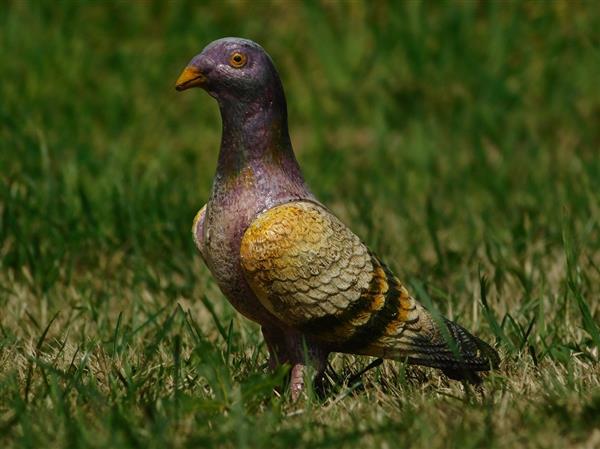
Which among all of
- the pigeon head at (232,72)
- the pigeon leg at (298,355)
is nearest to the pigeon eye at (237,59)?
the pigeon head at (232,72)

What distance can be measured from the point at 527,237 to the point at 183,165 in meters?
2.32

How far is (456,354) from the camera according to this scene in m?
3.44

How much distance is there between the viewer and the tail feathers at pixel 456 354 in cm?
351

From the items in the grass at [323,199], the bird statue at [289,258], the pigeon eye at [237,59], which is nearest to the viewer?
the grass at [323,199]

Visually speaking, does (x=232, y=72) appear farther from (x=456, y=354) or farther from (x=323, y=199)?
(x=323, y=199)

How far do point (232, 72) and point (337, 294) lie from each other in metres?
0.76

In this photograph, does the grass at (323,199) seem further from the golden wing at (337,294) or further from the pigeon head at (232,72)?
the pigeon head at (232,72)

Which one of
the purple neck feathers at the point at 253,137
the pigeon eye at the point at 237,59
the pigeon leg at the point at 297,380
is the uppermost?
the pigeon eye at the point at 237,59

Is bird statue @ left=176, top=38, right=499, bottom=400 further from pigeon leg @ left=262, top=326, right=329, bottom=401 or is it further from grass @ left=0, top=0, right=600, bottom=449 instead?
grass @ left=0, top=0, right=600, bottom=449

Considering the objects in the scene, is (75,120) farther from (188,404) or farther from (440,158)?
(188,404)

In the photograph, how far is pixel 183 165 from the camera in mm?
6750

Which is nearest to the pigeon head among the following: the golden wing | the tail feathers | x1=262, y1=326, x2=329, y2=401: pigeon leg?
the golden wing

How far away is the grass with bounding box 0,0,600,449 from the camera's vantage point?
3.24 m

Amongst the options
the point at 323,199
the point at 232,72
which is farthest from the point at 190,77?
the point at 323,199
